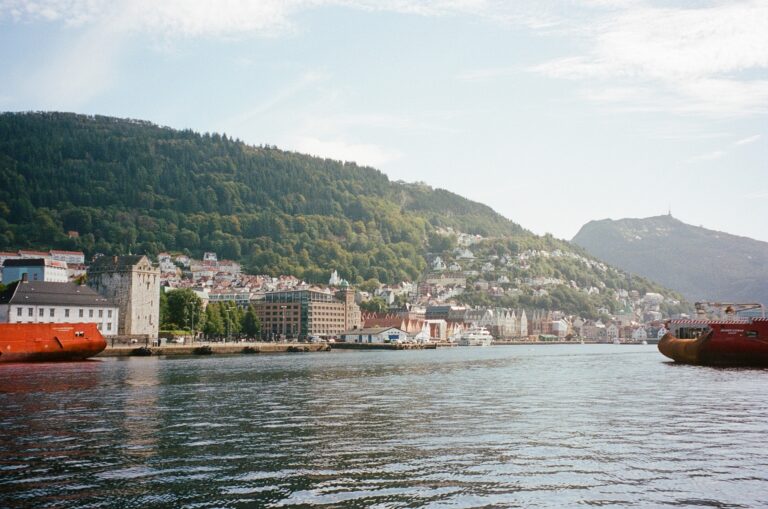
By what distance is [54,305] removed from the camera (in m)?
79.1

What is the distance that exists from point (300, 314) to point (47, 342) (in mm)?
106647

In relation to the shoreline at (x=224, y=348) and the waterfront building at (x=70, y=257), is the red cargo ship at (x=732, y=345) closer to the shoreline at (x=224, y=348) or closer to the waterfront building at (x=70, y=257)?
the shoreline at (x=224, y=348)

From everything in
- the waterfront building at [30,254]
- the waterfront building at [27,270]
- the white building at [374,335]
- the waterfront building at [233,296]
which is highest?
the waterfront building at [30,254]

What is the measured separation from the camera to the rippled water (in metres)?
14.6

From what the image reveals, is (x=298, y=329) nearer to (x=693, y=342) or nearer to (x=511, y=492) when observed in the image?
(x=693, y=342)

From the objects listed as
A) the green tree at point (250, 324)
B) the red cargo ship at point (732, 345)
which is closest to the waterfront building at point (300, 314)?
the green tree at point (250, 324)

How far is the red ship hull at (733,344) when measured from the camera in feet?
196

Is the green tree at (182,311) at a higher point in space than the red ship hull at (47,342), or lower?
higher

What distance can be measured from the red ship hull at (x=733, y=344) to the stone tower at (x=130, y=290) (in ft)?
213

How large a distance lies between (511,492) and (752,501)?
14.5 feet

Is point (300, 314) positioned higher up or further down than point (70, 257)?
further down

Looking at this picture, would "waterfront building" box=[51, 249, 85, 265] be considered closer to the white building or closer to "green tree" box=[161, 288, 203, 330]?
the white building

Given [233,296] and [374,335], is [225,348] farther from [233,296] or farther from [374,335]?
[233,296]

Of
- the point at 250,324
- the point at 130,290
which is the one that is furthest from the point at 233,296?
the point at 130,290
